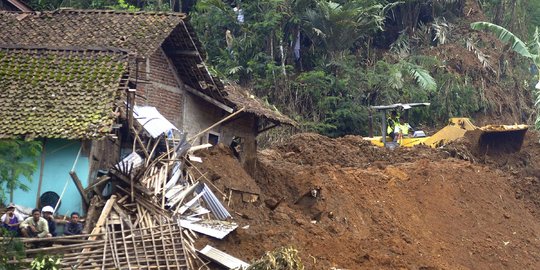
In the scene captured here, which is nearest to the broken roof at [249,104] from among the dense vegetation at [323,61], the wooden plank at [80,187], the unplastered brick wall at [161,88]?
the unplastered brick wall at [161,88]

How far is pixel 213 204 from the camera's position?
2030 cm

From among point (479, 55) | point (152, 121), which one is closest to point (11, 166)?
point (152, 121)

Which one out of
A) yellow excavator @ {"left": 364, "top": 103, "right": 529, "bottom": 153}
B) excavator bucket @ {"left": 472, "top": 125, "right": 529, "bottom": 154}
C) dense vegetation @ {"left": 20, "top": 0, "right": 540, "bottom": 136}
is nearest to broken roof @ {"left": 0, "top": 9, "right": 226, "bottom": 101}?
yellow excavator @ {"left": 364, "top": 103, "right": 529, "bottom": 153}

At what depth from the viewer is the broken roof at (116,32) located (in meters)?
21.7

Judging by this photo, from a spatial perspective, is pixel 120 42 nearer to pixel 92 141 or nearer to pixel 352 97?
pixel 92 141

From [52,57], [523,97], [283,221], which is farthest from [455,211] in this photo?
[523,97]

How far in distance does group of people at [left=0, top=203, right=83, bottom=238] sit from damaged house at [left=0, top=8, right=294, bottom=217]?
3.00ft

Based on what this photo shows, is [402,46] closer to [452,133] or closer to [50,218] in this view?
[452,133]

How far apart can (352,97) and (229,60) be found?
177 inches

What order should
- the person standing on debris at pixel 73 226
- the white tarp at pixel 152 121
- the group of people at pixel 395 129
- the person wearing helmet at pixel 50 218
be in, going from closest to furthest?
the person wearing helmet at pixel 50 218 → the person standing on debris at pixel 73 226 → the white tarp at pixel 152 121 → the group of people at pixel 395 129

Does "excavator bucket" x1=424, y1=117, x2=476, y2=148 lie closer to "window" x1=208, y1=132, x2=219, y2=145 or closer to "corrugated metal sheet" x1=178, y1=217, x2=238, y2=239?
"window" x1=208, y1=132, x2=219, y2=145

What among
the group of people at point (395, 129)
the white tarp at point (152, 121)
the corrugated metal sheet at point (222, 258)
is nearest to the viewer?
the corrugated metal sheet at point (222, 258)

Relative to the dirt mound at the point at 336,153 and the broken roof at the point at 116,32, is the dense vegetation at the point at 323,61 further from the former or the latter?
the broken roof at the point at 116,32

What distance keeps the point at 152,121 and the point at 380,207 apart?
593cm
